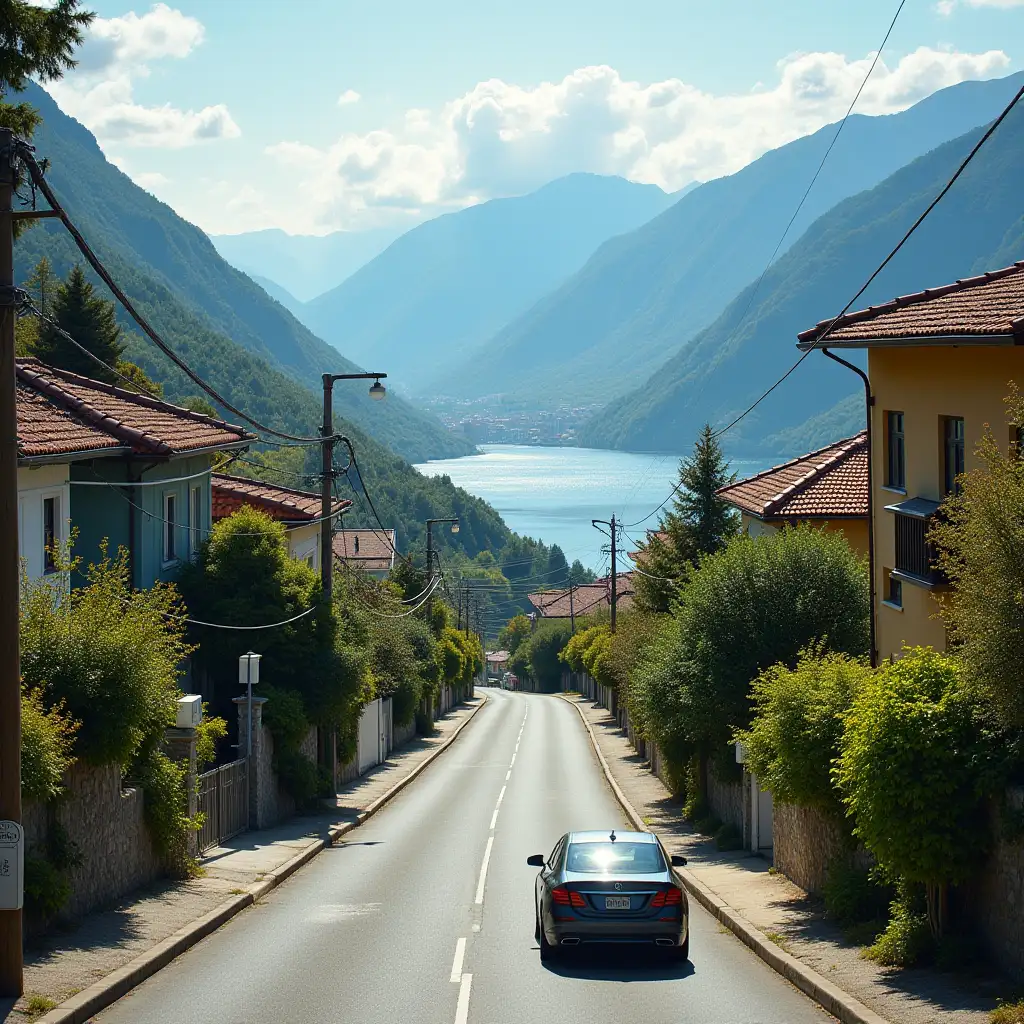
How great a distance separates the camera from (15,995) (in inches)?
423

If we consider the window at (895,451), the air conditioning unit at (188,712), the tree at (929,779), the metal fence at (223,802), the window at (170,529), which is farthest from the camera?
the window at (170,529)

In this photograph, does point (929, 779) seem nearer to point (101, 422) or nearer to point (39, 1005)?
point (39, 1005)

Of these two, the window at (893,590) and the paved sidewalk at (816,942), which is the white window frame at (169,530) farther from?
the window at (893,590)

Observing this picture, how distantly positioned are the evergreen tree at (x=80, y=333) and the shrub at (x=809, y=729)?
44.8m

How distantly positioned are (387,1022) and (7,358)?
6633 millimetres

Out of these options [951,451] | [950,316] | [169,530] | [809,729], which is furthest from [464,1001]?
[169,530]

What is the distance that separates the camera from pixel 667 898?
44.7 ft

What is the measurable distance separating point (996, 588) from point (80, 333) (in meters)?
53.1

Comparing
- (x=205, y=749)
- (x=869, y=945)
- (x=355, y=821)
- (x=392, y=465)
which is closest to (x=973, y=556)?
(x=869, y=945)

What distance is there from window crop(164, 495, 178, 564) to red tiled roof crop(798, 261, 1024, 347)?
14470mm

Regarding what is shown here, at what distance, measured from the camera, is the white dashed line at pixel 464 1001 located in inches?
446

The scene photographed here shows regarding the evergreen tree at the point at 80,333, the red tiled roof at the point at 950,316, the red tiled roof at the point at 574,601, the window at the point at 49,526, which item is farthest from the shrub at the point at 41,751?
the red tiled roof at the point at 574,601

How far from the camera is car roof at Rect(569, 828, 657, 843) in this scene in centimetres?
1485

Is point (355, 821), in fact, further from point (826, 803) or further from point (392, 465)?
point (392, 465)
